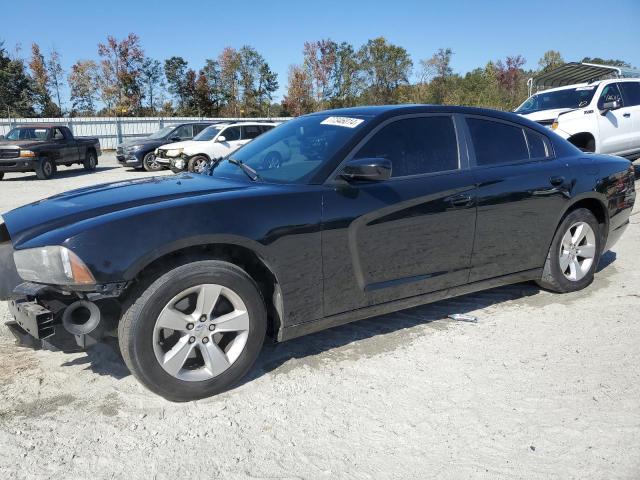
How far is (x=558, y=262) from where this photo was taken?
4.30m

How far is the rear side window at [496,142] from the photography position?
386 cm

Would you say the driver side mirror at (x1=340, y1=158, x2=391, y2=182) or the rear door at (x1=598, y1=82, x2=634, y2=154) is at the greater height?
the rear door at (x1=598, y1=82, x2=634, y2=154)

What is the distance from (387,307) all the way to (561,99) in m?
9.48

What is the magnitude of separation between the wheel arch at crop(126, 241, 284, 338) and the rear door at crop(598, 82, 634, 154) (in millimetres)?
9362

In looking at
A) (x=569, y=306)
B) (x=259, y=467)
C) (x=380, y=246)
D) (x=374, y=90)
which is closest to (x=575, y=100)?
(x=569, y=306)

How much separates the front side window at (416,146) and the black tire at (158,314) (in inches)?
45.7

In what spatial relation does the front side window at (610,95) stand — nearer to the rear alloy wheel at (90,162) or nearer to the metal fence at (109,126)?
the rear alloy wheel at (90,162)

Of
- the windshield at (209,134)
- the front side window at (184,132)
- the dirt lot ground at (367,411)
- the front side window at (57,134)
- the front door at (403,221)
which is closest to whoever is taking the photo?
the dirt lot ground at (367,411)

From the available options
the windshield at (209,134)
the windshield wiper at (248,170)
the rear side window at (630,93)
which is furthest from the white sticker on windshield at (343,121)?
the windshield at (209,134)

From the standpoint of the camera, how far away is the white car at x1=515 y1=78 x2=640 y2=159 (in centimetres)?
1003

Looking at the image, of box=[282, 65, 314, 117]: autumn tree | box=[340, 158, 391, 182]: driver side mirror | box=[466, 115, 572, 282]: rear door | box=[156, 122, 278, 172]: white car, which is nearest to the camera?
box=[340, 158, 391, 182]: driver side mirror

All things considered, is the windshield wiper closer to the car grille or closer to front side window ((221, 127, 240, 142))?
front side window ((221, 127, 240, 142))

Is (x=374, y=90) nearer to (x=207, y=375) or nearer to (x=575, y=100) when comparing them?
(x=575, y=100)

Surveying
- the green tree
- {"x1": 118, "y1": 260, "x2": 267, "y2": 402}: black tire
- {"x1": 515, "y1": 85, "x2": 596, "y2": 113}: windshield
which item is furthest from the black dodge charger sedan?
the green tree
